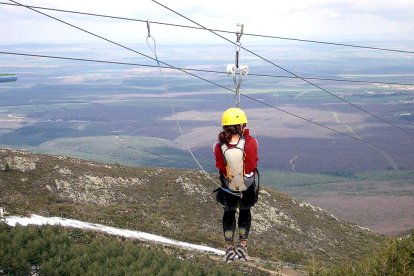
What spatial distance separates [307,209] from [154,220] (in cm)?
2168

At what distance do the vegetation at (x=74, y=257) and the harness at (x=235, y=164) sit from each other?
3.55 m

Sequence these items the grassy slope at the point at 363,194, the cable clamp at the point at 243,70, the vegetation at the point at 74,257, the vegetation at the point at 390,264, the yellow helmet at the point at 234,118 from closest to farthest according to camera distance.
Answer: the yellow helmet at the point at 234,118 → the vegetation at the point at 390,264 → the vegetation at the point at 74,257 → the cable clamp at the point at 243,70 → the grassy slope at the point at 363,194

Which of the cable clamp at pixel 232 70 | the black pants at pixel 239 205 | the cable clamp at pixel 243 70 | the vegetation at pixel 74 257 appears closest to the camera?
the vegetation at pixel 74 257

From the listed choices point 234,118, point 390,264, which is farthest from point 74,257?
point 390,264

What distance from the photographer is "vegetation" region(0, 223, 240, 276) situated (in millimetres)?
13398

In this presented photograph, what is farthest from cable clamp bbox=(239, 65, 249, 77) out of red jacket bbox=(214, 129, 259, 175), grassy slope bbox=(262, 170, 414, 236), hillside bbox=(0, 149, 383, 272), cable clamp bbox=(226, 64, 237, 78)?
grassy slope bbox=(262, 170, 414, 236)

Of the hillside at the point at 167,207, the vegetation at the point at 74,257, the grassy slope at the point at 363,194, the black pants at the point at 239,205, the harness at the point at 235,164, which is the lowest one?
the grassy slope at the point at 363,194

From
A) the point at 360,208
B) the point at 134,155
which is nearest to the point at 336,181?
the point at 360,208

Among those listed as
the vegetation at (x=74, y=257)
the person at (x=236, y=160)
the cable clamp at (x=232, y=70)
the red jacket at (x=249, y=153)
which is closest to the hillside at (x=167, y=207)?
the vegetation at (x=74, y=257)

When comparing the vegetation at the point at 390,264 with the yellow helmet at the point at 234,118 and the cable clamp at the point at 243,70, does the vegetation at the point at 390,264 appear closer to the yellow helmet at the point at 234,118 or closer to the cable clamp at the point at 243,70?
the yellow helmet at the point at 234,118

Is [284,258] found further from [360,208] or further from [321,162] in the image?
[321,162]

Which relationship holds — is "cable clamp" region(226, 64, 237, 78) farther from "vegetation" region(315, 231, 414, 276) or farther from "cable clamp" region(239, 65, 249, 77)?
"vegetation" region(315, 231, 414, 276)

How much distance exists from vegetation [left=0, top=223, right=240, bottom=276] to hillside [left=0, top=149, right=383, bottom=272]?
791 cm

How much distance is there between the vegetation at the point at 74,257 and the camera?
1340 cm
